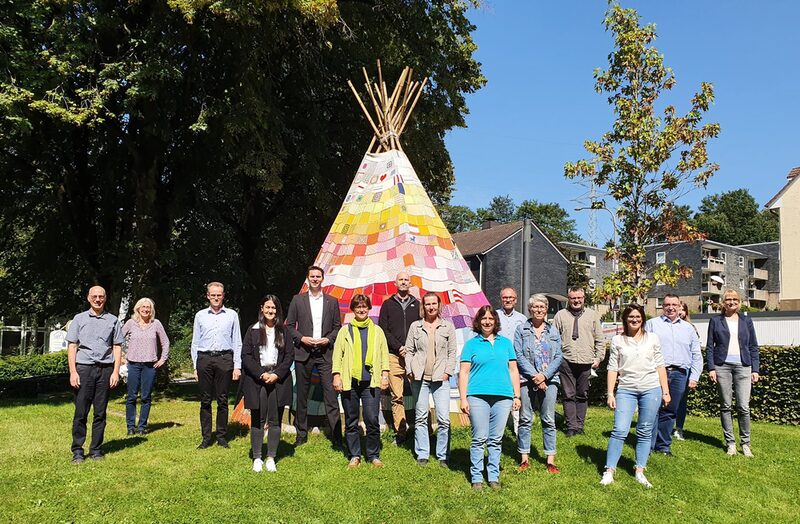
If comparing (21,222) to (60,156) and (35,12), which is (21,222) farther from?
(35,12)

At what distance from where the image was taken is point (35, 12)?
29.8 feet

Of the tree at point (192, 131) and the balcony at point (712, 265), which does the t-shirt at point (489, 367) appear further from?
the balcony at point (712, 265)

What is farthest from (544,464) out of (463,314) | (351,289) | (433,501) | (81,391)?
(81,391)

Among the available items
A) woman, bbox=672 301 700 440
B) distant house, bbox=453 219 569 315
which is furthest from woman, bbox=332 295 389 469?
distant house, bbox=453 219 569 315

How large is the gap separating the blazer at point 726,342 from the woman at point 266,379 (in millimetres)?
4528

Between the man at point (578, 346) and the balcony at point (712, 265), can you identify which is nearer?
the man at point (578, 346)

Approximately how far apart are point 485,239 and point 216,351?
2726 centimetres

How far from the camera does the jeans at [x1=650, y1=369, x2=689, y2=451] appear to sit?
6246 millimetres

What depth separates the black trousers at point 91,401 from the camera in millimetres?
5844

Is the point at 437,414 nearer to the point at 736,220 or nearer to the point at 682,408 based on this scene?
the point at 682,408

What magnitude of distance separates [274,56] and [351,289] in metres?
6.70

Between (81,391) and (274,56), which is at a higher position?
(274,56)

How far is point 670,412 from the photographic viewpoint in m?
6.25

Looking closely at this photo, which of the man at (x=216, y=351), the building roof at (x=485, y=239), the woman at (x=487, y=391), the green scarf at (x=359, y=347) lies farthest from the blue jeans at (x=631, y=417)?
the building roof at (x=485, y=239)
